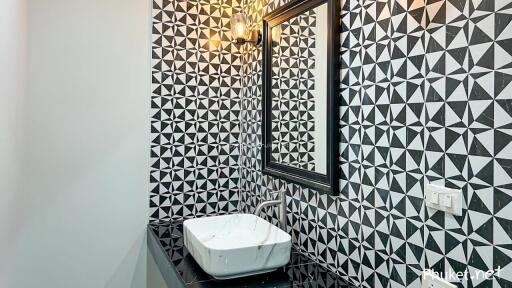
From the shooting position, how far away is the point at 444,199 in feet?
3.30

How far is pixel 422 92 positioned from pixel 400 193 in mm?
336

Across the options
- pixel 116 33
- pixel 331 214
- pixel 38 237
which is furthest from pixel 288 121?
pixel 38 237

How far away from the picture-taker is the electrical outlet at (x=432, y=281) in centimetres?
99

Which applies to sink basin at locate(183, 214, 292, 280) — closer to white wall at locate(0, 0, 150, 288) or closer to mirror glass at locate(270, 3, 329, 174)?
mirror glass at locate(270, 3, 329, 174)

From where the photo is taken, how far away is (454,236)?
38.9 inches

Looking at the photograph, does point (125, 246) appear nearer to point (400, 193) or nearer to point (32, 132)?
point (32, 132)

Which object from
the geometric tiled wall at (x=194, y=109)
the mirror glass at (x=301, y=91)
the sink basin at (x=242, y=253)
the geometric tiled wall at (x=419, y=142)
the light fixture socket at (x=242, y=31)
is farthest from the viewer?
the geometric tiled wall at (x=194, y=109)

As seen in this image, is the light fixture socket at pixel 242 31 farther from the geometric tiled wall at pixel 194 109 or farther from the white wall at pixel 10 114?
the white wall at pixel 10 114

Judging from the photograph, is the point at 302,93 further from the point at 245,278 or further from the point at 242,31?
the point at 245,278

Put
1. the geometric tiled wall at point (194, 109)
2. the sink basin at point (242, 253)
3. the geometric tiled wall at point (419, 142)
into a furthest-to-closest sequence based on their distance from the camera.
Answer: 1. the geometric tiled wall at point (194, 109)
2. the sink basin at point (242, 253)
3. the geometric tiled wall at point (419, 142)

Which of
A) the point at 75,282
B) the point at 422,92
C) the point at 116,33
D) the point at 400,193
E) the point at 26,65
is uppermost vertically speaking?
the point at 116,33

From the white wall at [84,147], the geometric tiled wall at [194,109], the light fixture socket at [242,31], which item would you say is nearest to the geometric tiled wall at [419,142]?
the light fixture socket at [242,31]

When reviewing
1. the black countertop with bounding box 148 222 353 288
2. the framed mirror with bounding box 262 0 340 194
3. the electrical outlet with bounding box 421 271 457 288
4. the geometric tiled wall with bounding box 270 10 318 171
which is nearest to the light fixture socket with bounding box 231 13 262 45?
the framed mirror with bounding box 262 0 340 194

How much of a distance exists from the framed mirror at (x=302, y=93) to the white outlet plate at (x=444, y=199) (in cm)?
44
